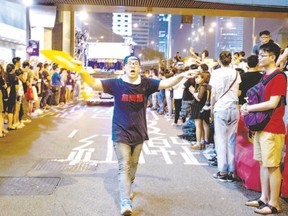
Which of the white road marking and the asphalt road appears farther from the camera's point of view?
the white road marking

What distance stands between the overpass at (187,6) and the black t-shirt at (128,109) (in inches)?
499

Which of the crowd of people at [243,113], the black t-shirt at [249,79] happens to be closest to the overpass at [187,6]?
the crowd of people at [243,113]

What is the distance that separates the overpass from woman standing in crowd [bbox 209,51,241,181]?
11.1m

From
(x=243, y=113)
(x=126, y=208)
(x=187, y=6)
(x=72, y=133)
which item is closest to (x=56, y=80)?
(x=187, y=6)

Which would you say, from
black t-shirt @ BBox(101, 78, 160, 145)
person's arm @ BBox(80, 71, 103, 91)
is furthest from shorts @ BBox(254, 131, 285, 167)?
person's arm @ BBox(80, 71, 103, 91)

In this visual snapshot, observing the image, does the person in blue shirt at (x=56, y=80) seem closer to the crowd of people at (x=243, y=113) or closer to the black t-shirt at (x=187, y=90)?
the black t-shirt at (x=187, y=90)

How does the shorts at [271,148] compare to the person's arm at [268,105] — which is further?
the shorts at [271,148]

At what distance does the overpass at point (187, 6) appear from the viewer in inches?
675

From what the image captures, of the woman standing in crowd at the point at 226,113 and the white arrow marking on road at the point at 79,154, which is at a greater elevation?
the woman standing in crowd at the point at 226,113

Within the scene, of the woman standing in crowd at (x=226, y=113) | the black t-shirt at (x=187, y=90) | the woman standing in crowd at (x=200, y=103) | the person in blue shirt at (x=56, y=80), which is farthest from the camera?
the person in blue shirt at (x=56, y=80)

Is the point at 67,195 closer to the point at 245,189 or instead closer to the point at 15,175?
the point at 15,175

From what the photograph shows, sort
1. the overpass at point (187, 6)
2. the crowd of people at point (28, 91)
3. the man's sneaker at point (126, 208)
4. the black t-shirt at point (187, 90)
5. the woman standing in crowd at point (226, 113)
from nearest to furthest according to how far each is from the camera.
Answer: the man's sneaker at point (126, 208), the woman standing in crowd at point (226, 113), the black t-shirt at point (187, 90), the crowd of people at point (28, 91), the overpass at point (187, 6)

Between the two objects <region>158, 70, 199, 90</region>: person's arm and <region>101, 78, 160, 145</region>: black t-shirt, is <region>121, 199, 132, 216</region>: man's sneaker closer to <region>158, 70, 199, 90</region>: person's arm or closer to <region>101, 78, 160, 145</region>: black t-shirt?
<region>101, 78, 160, 145</region>: black t-shirt

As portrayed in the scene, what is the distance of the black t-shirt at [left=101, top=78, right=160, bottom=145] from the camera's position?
201 inches
